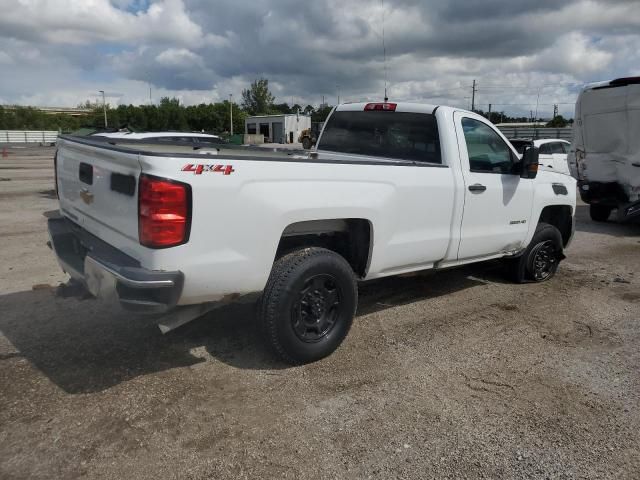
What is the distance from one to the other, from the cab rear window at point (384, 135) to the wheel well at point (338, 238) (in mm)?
1122

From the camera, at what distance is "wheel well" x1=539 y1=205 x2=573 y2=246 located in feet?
20.5

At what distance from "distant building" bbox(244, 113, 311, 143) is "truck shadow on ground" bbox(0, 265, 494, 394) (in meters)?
58.4

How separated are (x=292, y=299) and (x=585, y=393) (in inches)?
83.2

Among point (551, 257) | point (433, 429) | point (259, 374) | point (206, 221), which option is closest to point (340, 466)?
point (433, 429)

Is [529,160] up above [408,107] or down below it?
below

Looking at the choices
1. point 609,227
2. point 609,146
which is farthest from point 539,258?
point 609,227

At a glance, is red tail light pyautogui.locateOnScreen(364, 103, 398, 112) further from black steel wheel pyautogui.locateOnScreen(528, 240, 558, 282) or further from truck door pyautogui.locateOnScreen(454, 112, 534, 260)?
black steel wheel pyautogui.locateOnScreen(528, 240, 558, 282)

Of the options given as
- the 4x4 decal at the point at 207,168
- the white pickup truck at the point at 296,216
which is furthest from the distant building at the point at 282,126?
the 4x4 decal at the point at 207,168

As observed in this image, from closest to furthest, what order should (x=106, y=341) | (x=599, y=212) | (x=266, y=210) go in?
(x=266, y=210)
(x=106, y=341)
(x=599, y=212)

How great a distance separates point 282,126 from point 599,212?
5423 cm

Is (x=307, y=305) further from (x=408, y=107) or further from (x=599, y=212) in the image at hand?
(x=599, y=212)

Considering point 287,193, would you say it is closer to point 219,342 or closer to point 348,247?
point 348,247

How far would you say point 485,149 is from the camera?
5012 mm

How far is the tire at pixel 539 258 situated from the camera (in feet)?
19.2
